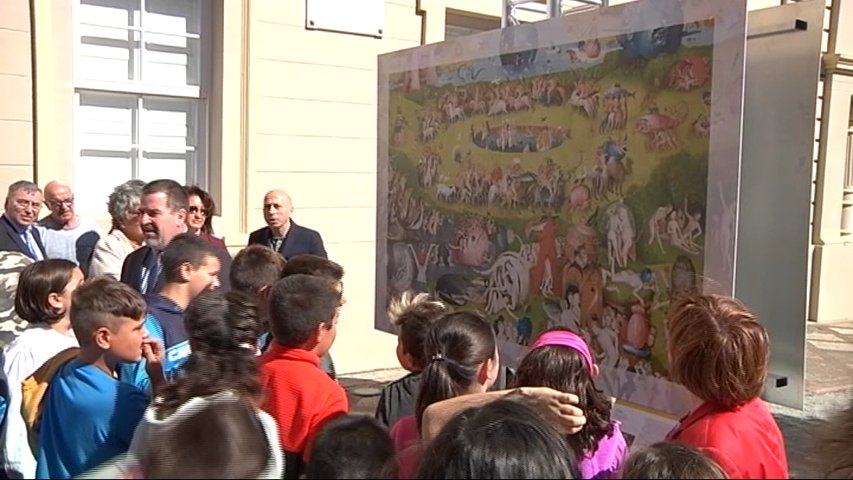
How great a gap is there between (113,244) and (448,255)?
195 cm

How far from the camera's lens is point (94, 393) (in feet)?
7.80

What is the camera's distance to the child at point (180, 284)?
10.1 ft

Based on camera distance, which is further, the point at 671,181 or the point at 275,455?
the point at 671,181

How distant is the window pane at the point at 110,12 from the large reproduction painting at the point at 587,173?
2.47 metres

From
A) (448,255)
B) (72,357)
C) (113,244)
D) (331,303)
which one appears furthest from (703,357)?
(113,244)

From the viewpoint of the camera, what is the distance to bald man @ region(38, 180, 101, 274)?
18.5ft

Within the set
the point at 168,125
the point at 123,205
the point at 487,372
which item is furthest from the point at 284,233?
the point at 487,372

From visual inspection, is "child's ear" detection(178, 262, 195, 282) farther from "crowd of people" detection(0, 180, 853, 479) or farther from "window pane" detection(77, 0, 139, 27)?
"window pane" detection(77, 0, 139, 27)

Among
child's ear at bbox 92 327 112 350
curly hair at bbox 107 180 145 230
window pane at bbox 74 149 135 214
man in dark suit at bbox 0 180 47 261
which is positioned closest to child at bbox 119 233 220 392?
child's ear at bbox 92 327 112 350

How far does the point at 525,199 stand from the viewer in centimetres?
452

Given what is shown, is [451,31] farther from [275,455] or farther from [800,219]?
[275,455]

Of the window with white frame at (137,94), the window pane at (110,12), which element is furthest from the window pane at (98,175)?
the window pane at (110,12)

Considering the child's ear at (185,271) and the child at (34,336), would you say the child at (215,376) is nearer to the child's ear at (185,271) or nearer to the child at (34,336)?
the child's ear at (185,271)

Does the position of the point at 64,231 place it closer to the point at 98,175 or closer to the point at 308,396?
the point at 98,175
